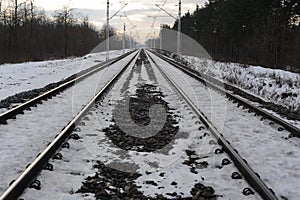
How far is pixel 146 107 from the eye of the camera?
10297 millimetres

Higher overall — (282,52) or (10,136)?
(282,52)

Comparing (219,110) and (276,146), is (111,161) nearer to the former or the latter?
(276,146)

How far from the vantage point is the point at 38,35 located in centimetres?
6869

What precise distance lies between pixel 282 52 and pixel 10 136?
110 ft

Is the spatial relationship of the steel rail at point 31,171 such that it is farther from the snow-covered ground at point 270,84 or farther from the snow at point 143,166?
the snow-covered ground at point 270,84

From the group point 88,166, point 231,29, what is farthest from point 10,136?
point 231,29

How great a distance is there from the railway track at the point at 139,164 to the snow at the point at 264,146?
248 millimetres

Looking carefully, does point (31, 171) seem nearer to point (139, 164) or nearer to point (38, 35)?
point (139, 164)

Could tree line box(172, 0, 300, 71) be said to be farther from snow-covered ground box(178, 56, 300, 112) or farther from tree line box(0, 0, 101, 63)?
tree line box(0, 0, 101, 63)

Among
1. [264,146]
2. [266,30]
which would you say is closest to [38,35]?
[266,30]

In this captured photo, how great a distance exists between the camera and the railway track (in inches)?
172

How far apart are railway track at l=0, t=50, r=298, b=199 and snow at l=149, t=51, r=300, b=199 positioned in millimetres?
248

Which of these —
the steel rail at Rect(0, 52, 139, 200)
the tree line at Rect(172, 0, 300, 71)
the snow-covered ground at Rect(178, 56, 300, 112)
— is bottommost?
the steel rail at Rect(0, 52, 139, 200)

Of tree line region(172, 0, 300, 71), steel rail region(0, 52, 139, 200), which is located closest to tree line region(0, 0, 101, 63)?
tree line region(172, 0, 300, 71)
